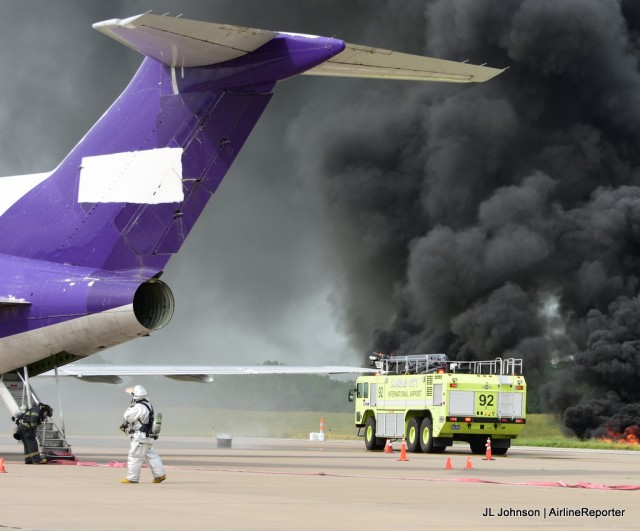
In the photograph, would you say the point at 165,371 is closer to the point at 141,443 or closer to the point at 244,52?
the point at 244,52

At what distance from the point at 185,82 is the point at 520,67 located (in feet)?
160

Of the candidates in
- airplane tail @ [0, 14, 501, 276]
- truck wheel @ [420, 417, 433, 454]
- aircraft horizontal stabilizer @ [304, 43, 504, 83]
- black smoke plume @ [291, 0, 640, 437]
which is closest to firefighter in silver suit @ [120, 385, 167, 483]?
airplane tail @ [0, 14, 501, 276]

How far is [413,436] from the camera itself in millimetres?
35656

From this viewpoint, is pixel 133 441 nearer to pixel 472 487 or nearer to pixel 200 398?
pixel 472 487

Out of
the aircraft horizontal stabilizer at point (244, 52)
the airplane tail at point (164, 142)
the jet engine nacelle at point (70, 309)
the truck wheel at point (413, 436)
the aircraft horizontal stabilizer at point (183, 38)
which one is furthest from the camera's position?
the truck wheel at point (413, 436)

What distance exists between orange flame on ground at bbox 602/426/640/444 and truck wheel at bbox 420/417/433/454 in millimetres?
16431

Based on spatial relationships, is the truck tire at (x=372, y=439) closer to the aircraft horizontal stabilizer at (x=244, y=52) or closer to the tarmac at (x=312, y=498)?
the tarmac at (x=312, y=498)

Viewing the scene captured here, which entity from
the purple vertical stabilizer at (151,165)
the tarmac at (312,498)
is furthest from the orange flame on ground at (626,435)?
the purple vertical stabilizer at (151,165)

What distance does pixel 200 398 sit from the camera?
71.7 metres

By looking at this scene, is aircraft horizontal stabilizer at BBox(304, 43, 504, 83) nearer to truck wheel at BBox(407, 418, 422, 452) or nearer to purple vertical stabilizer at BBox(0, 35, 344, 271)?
purple vertical stabilizer at BBox(0, 35, 344, 271)

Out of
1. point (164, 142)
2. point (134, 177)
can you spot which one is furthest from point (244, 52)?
point (134, 177)

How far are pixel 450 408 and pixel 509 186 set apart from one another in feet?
118

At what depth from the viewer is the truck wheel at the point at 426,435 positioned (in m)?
34.9

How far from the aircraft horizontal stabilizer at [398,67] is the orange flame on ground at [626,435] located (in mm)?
31688
